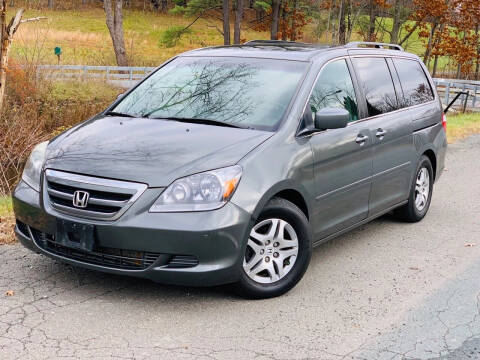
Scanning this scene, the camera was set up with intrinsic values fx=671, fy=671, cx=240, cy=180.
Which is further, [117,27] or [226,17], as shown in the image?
[226,17]

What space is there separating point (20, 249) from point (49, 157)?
1172 mm

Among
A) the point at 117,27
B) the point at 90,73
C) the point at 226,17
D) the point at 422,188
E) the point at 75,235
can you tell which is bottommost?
the point at 90,73

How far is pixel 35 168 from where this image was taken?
4.85 meters

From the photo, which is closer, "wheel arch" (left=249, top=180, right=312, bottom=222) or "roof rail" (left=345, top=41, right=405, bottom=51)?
"wheel arch" (left=249, top=180, right=312, bottom=222)

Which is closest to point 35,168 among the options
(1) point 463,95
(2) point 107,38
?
(1) point 463,95

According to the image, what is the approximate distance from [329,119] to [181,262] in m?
1.62

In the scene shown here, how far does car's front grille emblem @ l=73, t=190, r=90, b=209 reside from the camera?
4.32 meters

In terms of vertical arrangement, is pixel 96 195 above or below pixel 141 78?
above

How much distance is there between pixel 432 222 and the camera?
714 cm

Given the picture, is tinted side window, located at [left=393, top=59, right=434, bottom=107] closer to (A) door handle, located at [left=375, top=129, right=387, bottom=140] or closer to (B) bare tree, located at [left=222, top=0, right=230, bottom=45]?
(A) door handle, located at [left=375, top=129, right=387, bottom=140]

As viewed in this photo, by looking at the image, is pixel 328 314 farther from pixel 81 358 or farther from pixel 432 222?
pixel 432 222

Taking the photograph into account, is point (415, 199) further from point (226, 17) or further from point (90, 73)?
point (226, 17)

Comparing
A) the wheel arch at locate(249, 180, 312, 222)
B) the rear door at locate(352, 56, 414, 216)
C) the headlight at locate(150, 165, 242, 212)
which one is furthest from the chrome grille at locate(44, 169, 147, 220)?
the rear door at locate(352, 56, 414, 216)

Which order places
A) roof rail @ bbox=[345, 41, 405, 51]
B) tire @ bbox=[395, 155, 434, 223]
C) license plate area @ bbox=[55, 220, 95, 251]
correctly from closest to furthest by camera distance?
1. license plate area @ bbox=[55, 220, 95, 251]
2. roof rail @ bbox=[345, 41, 405, 51]
3. tire @ bbox=[395, 155, 434, 223]
